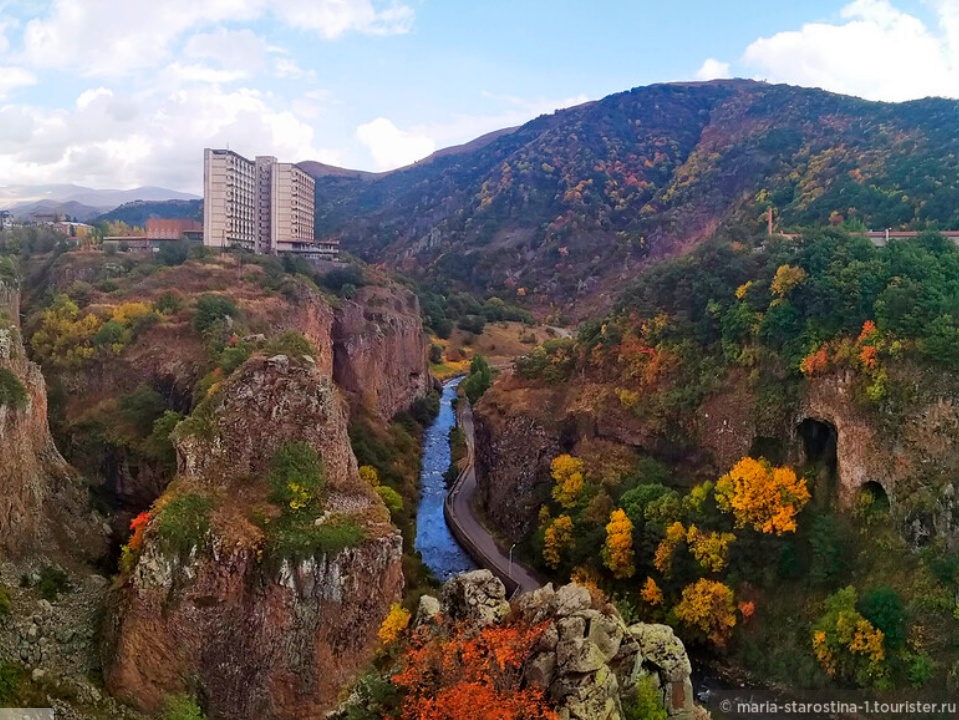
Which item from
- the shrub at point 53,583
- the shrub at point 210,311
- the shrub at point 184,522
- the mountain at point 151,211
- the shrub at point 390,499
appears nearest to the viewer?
the shrub at point 184,522

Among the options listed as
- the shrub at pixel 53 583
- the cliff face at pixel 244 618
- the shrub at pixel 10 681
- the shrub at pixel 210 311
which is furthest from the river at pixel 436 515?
the shrub at pixel 10 681

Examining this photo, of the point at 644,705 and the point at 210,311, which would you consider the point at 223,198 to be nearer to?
the point at 210,311

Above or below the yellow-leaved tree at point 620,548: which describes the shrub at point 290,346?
above

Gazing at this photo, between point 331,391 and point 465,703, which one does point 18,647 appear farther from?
point 465,703

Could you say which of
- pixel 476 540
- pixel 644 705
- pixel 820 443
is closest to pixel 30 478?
pixel 644 705

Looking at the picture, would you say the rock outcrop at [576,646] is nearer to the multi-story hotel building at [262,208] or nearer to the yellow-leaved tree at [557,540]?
the yellow-leaved tree at [557,540]
